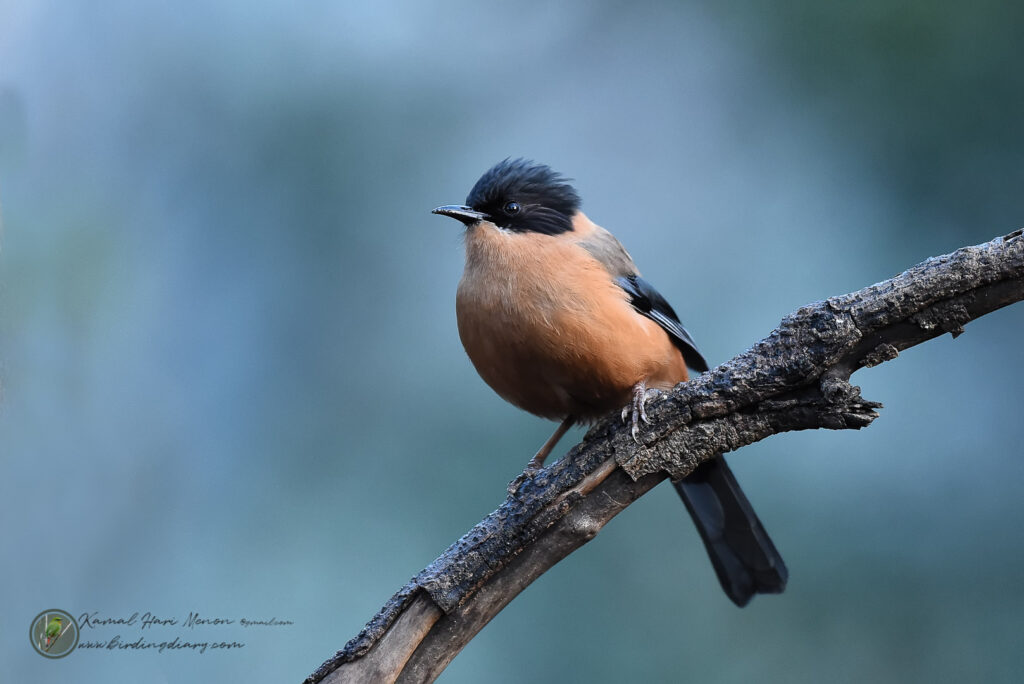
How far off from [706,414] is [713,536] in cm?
108

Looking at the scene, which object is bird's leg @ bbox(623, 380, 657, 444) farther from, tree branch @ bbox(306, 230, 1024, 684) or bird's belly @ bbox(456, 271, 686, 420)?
bird's belly @ bbox(456, 271, 686, 420)

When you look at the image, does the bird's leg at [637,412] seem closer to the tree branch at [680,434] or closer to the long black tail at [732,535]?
the tree branch at [680,434]

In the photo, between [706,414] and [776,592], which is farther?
[776,592]

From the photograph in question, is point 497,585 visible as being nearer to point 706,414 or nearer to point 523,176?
point 706,414

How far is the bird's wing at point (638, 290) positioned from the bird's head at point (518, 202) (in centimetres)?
15

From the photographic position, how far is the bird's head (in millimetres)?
3180

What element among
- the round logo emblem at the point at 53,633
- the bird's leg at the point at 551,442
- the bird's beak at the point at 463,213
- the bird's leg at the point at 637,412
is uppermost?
Result: the bird's beak at the point at 463,213

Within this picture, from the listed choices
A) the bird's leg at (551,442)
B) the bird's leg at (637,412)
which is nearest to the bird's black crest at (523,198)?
the bird's leg at (551,442)

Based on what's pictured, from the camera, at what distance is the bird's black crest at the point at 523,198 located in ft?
10.5

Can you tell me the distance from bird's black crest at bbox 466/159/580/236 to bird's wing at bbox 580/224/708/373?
148 millimetres

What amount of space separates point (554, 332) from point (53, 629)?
203cm

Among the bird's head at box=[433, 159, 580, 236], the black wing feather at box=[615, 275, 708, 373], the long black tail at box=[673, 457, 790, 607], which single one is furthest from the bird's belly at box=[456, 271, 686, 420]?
the long black tail at box=[673, 457, 790, 607]

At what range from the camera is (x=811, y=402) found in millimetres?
2203

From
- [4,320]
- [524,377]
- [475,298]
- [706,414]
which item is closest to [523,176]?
[475,298]
